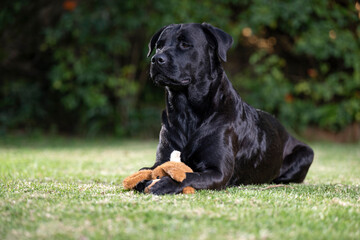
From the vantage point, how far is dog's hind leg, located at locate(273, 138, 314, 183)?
394 centimetres

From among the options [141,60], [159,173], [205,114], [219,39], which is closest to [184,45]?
[219,39]

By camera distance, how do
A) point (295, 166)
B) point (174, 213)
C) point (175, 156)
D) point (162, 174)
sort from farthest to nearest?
point (295, 166)
point (175, 156)
point (162, 174)
point (174, 213)

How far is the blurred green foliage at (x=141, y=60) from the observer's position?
9164 mm

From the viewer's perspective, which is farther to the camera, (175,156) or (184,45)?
(184,45)

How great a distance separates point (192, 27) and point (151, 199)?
1.60 meters

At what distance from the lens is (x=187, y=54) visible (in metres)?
3.31

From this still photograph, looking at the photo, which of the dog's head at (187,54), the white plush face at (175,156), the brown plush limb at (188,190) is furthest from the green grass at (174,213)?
the dog's head at (187,54)

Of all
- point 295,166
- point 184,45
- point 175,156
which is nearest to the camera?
point 175,156

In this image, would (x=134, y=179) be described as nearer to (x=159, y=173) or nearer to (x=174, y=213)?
(x=159, y=173)

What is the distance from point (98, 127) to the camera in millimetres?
9797

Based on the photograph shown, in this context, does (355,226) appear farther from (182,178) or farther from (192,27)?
(192,27)

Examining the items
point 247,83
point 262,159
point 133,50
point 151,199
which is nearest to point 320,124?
point 247,83

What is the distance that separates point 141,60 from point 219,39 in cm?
670

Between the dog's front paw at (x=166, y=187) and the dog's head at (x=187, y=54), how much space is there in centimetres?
89
